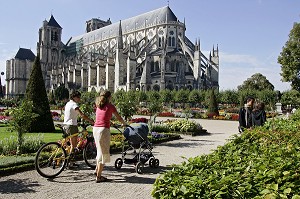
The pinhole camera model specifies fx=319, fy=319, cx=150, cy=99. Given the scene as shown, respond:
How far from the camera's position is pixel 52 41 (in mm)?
88562

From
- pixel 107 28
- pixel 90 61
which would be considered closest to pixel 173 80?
pixel 90 61

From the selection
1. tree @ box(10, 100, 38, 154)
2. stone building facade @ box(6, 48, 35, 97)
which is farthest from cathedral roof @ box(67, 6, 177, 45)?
tree @ box(10, 100, 38, 154)

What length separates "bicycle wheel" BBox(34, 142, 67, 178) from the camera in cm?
624

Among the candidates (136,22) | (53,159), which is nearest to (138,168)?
(53,159)

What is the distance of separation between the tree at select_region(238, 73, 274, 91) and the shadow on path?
58.6 m

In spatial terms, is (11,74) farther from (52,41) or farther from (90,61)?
(90,61)

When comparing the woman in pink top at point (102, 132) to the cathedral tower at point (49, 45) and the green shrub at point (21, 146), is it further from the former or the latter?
the cathedral tower at point (49, 45)

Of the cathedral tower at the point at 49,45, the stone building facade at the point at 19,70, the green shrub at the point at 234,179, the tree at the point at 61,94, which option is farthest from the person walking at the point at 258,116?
the stone building facade at the point at 19,70

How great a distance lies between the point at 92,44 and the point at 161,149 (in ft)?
258

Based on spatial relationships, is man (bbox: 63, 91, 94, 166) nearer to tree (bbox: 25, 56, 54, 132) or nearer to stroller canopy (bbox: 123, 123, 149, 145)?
stroller canopy (bbox: 123, 123, 149, 145)

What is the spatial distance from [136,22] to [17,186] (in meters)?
70.7

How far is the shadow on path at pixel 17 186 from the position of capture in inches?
202

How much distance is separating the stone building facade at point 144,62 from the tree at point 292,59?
20.4m

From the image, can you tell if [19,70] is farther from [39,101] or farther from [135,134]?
[135,134]
